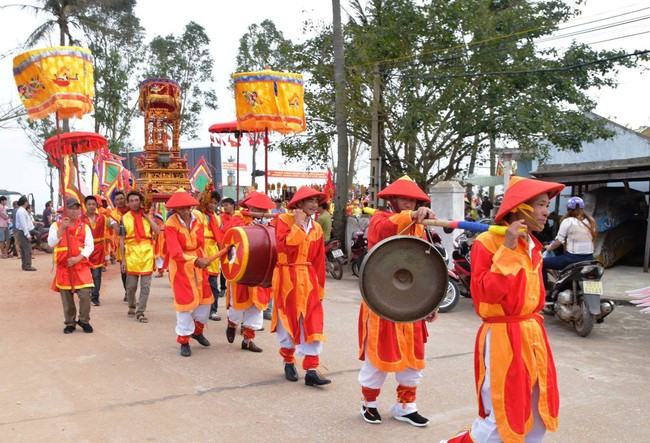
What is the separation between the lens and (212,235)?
29.1 ft

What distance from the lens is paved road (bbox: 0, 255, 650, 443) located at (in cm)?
434

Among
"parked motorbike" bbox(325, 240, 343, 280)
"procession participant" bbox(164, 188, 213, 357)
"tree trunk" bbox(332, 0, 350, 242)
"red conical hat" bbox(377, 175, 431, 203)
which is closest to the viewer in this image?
"red conical hat" bbox(377, 175, 431, 203)

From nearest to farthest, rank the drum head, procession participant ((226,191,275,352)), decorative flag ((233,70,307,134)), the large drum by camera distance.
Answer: the drum head
the large drum
procession participant ((226,191,275,352))
decorative flag ((233,70,307,134))

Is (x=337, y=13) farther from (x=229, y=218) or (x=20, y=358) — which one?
(x=20, y=358)

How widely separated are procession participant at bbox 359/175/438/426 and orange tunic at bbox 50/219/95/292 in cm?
446

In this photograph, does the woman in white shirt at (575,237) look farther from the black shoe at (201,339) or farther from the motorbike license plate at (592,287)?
the black shoe at (201,339)

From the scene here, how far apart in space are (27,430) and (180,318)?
7.86 feet

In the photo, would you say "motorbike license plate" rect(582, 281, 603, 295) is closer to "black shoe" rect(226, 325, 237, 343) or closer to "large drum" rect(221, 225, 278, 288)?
"large drum" rect(221, 225, 278, 288)

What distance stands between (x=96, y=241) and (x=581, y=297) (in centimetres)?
746

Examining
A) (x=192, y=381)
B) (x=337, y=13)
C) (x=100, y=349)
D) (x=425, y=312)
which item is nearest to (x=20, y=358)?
(x=100, y=349)

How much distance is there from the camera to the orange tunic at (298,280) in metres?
5.39

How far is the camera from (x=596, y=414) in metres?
4.68

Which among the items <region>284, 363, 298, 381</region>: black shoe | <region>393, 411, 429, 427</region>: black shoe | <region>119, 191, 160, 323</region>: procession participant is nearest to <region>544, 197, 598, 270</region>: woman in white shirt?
<region>284, 363, 298, 381</region>: black shoe

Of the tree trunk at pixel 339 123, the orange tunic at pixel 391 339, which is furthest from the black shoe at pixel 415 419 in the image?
the tree trunk at pixel 339 123
